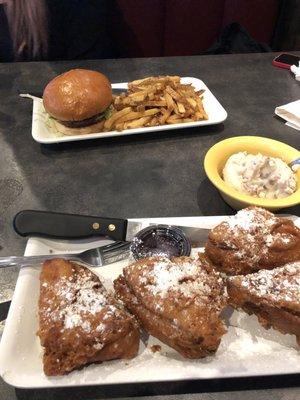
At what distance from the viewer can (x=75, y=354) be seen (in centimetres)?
117

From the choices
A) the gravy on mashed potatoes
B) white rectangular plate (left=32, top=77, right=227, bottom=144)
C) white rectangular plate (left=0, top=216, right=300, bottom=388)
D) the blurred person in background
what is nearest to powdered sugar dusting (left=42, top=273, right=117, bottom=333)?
white rectangular plate (left=0, top=216, right=300, bottom=388)

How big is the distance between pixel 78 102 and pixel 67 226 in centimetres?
89

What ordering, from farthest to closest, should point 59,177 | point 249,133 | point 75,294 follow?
1. point 249,133
2. point 59,177
3. point 75,294

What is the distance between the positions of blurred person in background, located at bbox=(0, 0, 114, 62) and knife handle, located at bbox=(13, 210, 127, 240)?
2.18m

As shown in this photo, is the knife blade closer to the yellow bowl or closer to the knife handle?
the knife handle

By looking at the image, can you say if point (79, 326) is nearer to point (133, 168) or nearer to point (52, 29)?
point (133, 168)

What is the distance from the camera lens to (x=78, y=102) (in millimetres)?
2230

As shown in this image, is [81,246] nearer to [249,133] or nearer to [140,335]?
[140,335]

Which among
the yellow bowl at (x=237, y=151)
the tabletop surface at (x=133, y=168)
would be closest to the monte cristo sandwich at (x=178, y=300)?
the tabletop surface at (x=133, y=168)

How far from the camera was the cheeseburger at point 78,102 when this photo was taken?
2.24 metres

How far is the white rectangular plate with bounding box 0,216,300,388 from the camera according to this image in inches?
45.9

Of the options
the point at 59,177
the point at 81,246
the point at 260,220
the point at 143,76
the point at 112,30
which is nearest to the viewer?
the point at 260,220

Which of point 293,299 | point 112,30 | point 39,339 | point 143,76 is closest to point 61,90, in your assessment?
point 143,76

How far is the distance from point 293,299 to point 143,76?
2181mm
